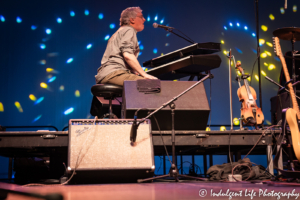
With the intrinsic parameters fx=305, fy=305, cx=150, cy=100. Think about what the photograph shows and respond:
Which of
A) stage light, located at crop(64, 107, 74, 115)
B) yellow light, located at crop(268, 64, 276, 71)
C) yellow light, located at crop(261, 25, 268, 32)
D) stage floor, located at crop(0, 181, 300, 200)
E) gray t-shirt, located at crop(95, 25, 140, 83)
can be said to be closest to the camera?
stage floor, located at crop(0, 181, 300, 200)

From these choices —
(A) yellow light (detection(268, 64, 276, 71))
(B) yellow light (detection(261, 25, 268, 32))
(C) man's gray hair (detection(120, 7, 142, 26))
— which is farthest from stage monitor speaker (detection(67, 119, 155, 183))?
(B) yellow light (detection(261, 25, 268, 32))

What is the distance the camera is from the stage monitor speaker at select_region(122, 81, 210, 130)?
8.86 ft

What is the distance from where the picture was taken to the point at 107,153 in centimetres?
226

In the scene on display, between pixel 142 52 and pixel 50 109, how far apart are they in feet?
6.32

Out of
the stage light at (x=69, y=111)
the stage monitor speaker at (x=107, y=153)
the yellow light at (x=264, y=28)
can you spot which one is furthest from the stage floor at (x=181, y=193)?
the yellow light at (x=264, y=28)

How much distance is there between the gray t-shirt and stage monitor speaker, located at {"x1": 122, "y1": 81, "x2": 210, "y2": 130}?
52 cm

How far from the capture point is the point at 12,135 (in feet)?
8.35

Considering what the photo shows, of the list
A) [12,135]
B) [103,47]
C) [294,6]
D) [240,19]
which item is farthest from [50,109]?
[294,6]

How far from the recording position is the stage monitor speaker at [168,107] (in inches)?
106

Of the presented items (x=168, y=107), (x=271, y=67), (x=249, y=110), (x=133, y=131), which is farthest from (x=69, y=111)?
(x=271, y=67)

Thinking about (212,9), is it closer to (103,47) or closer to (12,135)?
(103,47)

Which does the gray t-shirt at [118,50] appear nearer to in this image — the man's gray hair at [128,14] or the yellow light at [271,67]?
the man's gray hair at [128,14]

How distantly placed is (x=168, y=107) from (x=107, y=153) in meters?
0.75

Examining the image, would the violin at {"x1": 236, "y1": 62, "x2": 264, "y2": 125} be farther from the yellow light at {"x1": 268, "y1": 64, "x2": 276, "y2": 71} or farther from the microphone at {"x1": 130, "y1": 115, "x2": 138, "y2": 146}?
the yellow light at {"x1": 268, "y1": 64, "x2": 276, "y2": 71}
